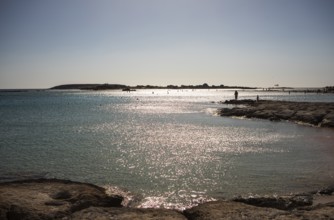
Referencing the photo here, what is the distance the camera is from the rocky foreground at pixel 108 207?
38.1ft

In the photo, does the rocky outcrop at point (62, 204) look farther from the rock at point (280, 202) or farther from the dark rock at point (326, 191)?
the dark rock at point (326, 191)

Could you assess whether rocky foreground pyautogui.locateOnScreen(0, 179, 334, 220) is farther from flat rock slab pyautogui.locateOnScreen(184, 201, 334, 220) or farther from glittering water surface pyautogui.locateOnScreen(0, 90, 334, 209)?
glittering water surface pyautogui.locateOnScreen(0, 90, 334, 209)

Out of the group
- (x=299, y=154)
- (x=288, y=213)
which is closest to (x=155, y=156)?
(x=299, y=154)

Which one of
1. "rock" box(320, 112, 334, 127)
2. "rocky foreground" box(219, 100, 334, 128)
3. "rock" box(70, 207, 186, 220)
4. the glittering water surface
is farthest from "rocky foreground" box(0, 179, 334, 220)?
"rocky foreground" box(219, 100, 334, 128)

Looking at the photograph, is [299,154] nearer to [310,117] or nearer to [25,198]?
[25,198]

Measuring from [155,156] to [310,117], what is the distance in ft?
98.5

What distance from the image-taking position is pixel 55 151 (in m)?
27.7

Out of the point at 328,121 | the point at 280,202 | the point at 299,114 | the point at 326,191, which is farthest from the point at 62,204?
the point at 299,114

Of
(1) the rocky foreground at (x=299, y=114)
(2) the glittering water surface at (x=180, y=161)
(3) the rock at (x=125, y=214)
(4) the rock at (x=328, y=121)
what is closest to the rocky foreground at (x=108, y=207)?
(3) the rock at (x=125, y=214)

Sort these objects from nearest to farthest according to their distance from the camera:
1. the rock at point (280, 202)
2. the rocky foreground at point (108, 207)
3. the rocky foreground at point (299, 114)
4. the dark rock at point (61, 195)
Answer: the rocky foreground at point (108, 207), the rock at point (280, 202), the dark rock at point (61, 195), the rocky foreground at point (299, 114)

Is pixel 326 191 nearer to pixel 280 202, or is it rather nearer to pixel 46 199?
pixel 280 202

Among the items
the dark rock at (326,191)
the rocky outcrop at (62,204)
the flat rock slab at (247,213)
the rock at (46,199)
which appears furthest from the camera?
the dark rock at (326,191)

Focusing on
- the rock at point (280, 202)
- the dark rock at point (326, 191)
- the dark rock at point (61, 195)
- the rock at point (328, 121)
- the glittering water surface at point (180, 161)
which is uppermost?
the rock at point (328, 121)

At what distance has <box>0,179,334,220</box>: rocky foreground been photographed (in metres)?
11.6
